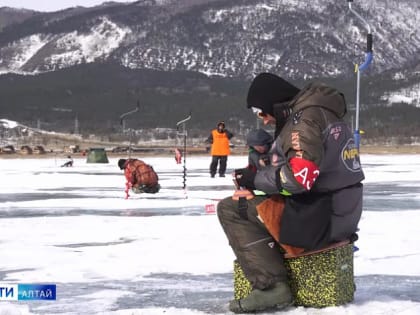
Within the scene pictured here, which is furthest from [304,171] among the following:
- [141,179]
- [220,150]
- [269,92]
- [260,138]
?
[220,150]

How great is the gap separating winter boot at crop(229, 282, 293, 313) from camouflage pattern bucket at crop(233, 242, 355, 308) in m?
0.10

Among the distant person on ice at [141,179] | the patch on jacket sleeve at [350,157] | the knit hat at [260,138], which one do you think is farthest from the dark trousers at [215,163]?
the patch on jacket sleeve at [350,157]

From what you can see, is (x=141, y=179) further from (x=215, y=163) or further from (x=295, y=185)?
(x=295, y=185)

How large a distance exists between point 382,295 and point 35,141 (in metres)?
81.2

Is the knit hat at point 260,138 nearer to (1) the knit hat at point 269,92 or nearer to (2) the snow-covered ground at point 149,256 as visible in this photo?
(2) the snow-covered ground at point 149,256

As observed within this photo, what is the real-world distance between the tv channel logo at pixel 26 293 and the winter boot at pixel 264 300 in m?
1.18

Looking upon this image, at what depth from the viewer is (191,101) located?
172 m

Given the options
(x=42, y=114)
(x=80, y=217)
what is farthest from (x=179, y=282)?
(x=42, y=114)

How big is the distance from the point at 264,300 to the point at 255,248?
314mm

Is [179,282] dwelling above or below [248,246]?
below

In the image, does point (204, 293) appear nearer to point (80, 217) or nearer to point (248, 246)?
point (248, 246)

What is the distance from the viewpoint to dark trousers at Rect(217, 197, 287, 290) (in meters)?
4.90

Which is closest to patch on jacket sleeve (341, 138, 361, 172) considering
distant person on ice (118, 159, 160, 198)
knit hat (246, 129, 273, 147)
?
knit hat (246, 129, 273, 147)

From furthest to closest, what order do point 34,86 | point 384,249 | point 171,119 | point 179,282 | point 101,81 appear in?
point 101,81
point 34,86
point 171,119
point 384,249
point 179,282
